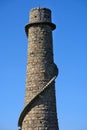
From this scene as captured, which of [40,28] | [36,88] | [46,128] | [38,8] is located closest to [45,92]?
[36,88]

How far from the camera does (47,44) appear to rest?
1834cm

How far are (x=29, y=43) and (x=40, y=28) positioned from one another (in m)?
0.99

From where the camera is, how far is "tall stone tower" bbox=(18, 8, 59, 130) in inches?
670

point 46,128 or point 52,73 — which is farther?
point 52,73

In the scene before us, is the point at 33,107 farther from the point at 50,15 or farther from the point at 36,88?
the point at 50,15

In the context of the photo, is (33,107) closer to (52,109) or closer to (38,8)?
(52,109)

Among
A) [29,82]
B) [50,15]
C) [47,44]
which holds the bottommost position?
[29,82]

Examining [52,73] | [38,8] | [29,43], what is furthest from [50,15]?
[52,73]

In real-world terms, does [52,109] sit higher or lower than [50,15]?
lower

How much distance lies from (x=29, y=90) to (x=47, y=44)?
2.64m

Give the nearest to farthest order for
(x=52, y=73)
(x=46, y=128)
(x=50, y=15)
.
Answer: (x=46, y=128) < (x=52, y=73) < (x=50, y=15)

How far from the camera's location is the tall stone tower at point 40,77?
1702 cm

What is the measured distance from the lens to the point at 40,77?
17.6m

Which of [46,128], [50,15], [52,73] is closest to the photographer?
[46,128]
